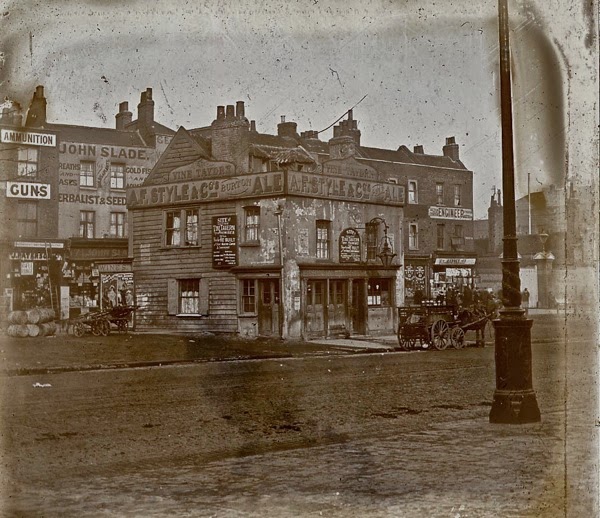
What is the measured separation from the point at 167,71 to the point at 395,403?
19.4 feet

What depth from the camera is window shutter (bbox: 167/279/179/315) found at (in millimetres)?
20625

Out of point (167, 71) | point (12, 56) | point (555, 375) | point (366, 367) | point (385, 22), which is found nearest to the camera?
point (12, 56)

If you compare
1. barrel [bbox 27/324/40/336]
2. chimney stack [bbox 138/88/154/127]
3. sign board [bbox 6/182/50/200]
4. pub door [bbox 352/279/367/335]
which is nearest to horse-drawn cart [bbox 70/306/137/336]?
barrel [bbox 27/324/40/336]

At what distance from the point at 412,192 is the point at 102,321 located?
8092mm

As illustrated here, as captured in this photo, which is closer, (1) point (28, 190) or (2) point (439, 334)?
(1) point (28, 190)

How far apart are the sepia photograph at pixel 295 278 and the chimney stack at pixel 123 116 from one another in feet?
0.30

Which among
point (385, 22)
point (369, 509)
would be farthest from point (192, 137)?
point (369, 509)

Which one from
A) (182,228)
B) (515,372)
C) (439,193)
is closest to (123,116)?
(515,372)

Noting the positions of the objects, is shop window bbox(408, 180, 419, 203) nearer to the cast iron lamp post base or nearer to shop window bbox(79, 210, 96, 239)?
shop window bbox(79, 210, 96, 239)

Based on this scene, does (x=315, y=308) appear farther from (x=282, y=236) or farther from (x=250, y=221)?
(x=250, y=221)

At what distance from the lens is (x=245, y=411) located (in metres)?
11.0

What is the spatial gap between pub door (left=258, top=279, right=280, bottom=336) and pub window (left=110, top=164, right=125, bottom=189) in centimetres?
664

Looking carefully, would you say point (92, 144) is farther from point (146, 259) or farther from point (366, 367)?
point (366, 367)

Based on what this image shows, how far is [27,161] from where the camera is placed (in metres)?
10.2
